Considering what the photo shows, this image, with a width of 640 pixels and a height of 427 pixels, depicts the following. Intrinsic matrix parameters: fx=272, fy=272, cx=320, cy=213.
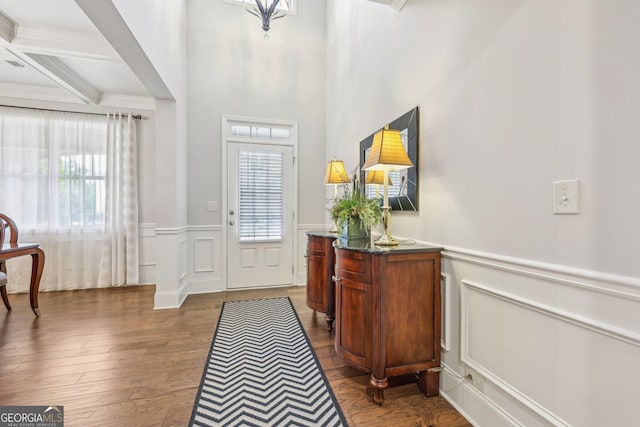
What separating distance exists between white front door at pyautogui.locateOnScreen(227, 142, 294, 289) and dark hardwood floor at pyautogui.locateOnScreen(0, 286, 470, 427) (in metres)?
0.85

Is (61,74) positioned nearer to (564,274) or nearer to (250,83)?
(250,83)

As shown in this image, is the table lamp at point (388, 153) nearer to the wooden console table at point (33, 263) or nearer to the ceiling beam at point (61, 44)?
the ceiling beam at point (61, 44)

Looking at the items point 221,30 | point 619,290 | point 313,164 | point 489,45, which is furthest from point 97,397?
point 221,30

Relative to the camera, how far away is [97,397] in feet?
5.33

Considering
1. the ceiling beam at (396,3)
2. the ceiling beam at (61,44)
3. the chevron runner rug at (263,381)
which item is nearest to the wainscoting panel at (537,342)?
the chevron runner rug at (263,381)

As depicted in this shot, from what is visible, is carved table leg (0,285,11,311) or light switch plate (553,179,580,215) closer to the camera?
light switch plate (553,179,580,215)

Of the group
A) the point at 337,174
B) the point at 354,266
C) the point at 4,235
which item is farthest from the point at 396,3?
the point at 4,235

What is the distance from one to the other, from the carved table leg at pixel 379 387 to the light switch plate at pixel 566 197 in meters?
1.20

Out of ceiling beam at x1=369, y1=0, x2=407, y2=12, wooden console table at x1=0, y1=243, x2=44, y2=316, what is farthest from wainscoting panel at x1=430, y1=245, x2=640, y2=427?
wooden console table at x1=0, y1=243, x2=44, y2=316

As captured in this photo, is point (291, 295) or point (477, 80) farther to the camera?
point (291, 295)

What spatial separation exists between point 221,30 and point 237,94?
888 millimetres

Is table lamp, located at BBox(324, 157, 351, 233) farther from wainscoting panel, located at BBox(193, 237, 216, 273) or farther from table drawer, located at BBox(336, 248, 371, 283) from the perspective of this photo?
wainscoting panel, located at BBox(193, 237, 216, 273)

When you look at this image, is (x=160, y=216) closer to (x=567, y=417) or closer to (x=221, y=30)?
(x=221, y=30)

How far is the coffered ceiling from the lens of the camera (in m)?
2.33
